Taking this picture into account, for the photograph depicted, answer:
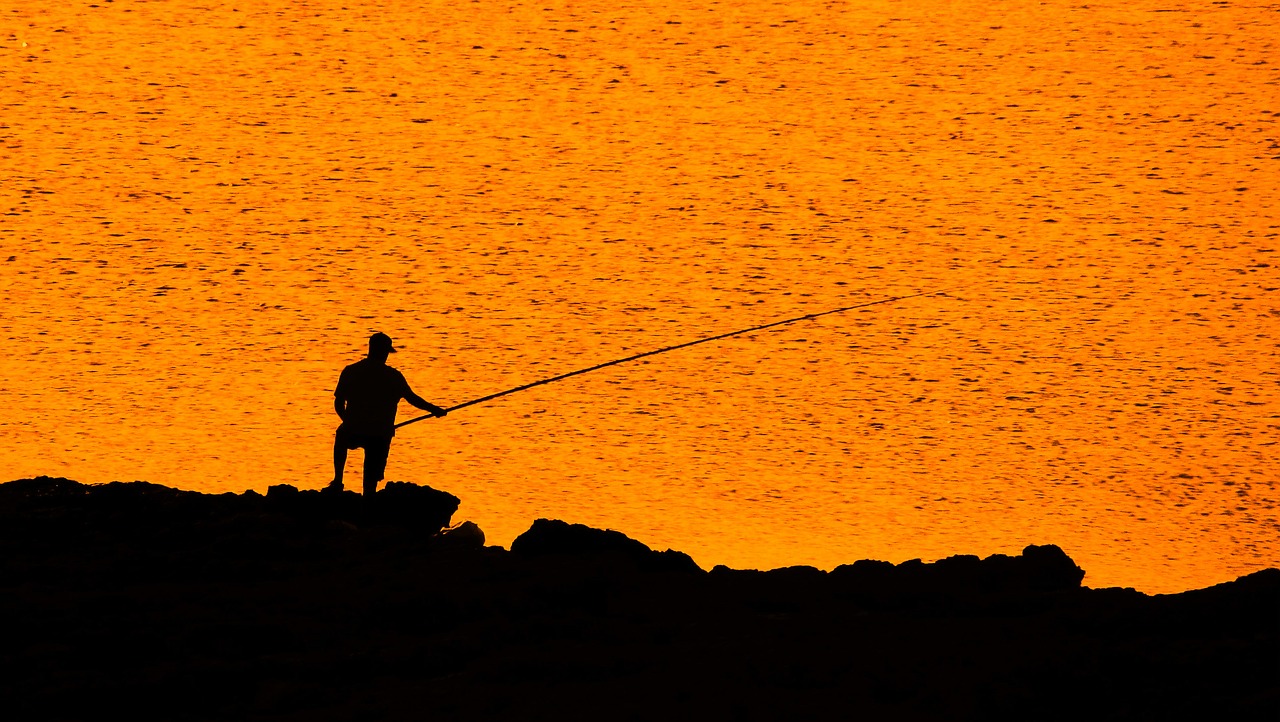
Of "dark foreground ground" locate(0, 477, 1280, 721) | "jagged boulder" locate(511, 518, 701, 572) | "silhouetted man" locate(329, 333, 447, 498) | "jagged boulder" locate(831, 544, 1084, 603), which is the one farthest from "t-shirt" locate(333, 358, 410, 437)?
"jagged boulder" locate(831, 544, 1084, 603)

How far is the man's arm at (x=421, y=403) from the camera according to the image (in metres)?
8.18

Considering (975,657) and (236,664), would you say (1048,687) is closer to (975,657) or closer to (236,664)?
(975,657)

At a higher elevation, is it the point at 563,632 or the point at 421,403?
the point at 421,403

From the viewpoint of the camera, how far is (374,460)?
832cm

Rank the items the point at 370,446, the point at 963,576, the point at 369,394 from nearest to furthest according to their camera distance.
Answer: the point at 963,576 → the point at 369,394 → the point at 370,446

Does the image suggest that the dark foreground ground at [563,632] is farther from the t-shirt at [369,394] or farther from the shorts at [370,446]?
the t-shirt at [369,394]

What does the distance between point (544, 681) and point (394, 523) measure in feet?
9.53

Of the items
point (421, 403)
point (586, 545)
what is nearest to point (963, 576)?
point (586, 545)

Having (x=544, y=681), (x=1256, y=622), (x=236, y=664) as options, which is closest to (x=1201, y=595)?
(x=1256, y=622)

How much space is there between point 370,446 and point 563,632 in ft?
7.23

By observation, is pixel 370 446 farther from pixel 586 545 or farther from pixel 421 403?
pixel 586 545

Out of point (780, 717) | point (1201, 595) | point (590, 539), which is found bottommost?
point (780, 717)

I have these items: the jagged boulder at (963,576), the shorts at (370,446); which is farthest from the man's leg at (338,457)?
the jagged boulder at (963,576)

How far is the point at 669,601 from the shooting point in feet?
22.6
